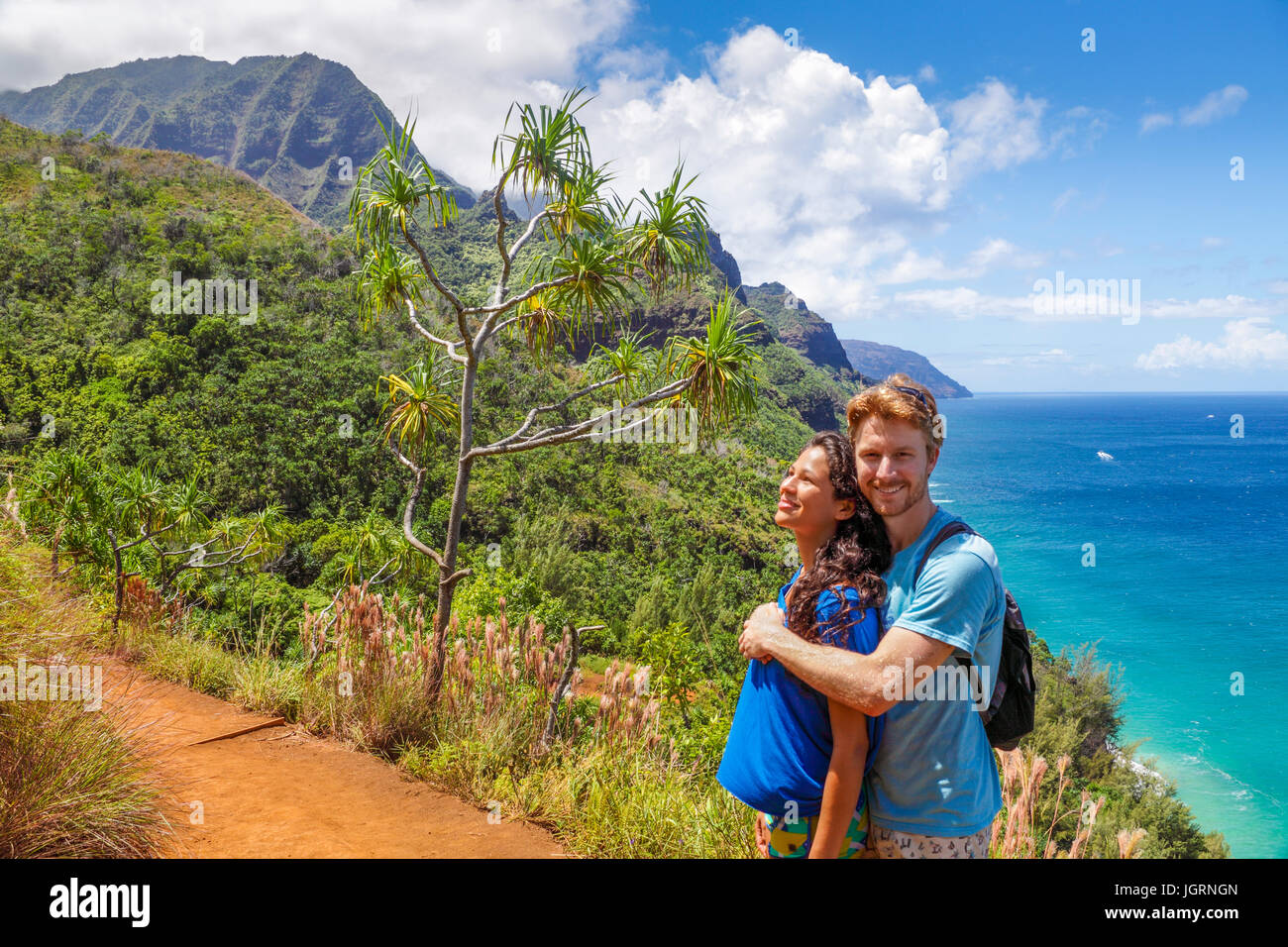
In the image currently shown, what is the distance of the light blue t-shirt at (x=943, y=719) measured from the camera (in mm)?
1461

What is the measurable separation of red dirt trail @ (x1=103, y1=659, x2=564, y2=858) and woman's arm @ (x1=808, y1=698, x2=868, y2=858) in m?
1.97

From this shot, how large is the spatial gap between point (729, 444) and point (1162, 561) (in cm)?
4420

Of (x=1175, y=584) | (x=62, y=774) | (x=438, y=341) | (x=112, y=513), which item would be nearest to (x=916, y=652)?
(x=62, y=774)

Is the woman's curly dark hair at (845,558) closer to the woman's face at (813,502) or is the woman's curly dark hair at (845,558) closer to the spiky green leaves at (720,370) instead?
the woman's face at (813,502)

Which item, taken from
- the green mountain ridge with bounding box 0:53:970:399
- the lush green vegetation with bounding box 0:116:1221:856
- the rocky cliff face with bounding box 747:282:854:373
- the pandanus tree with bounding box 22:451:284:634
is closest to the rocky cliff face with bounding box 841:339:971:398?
the green mountain ridge with bounding box 0:53:970:399

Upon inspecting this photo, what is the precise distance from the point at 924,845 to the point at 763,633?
56cm

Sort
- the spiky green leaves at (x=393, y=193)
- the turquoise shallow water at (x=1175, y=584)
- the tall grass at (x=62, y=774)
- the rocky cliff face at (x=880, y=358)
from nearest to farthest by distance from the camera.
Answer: the tall grass at (x=62, y=774) → the spiky green leaves at (x=393, y=193) → the turquoise shallow water at (x=1175, y=584) → the rocky cliff face at (x=880, y=358)

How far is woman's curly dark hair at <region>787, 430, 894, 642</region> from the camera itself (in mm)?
1545

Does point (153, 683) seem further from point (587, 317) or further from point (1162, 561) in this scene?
point (1162, 561)

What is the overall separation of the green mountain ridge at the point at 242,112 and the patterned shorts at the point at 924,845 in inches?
5205

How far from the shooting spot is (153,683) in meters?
4.59

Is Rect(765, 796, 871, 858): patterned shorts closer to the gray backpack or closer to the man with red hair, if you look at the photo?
the man with red hair

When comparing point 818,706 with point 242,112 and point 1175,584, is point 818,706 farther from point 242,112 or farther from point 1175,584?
point 242,112

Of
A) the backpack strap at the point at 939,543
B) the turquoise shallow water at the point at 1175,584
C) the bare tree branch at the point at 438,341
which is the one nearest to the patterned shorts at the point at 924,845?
the backpack strap at the point at 939,543
